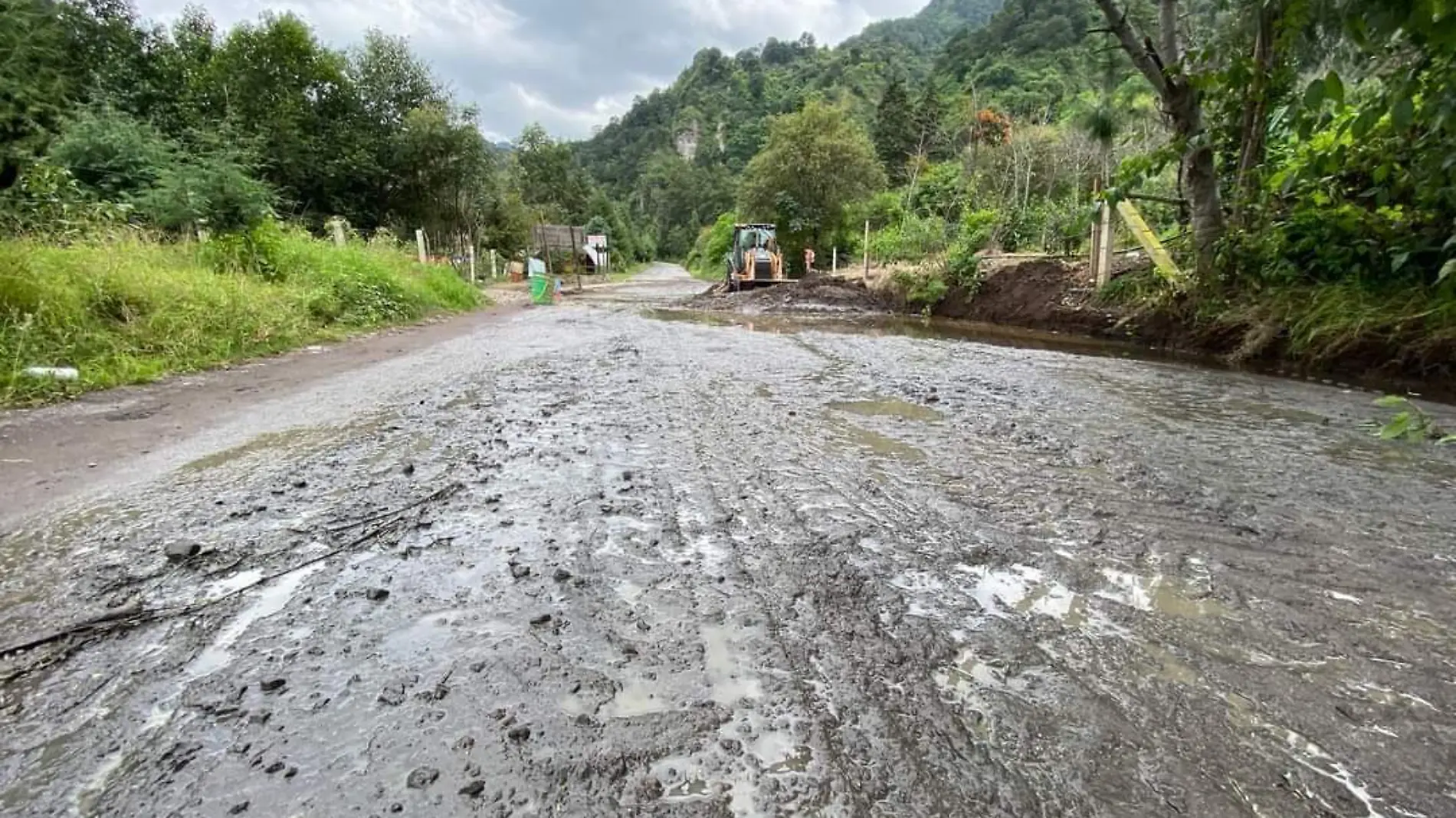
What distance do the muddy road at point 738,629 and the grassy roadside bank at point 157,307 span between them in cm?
278

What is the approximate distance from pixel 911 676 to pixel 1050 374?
5532 mm

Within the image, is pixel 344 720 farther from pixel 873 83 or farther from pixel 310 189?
pixel 873 83

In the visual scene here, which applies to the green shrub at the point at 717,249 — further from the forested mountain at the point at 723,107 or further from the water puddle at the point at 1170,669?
the water puddle at the point at 1170,669

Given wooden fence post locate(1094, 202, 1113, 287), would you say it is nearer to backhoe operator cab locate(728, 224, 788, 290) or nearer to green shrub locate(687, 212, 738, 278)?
backhoe operator cab locate(728, 224, 788, 290)

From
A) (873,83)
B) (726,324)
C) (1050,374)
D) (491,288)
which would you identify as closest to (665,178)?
(873,83)

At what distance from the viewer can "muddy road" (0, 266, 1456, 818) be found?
1430 mm

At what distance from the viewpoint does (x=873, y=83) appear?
2562 inches

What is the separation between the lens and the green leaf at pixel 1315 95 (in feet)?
5.11

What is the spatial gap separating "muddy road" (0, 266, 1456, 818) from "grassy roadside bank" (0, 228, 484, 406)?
2780 mm

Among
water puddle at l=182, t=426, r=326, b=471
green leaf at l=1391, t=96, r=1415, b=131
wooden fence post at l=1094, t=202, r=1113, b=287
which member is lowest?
water puddle at l=182, t=426, r=326, b=471

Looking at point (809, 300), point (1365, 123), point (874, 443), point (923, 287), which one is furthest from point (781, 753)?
point (809, 300)

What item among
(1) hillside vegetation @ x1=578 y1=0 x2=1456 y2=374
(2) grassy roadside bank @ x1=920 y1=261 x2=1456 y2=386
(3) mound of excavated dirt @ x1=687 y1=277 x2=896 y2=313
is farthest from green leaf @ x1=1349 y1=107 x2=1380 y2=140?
(3) mound of excavated dirt @ x1=687 y1=277 x2=896 y2=313

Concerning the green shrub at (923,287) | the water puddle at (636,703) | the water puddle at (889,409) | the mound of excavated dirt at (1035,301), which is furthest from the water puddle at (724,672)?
the green shrub at (923,287)

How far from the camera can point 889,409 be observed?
194 inches
